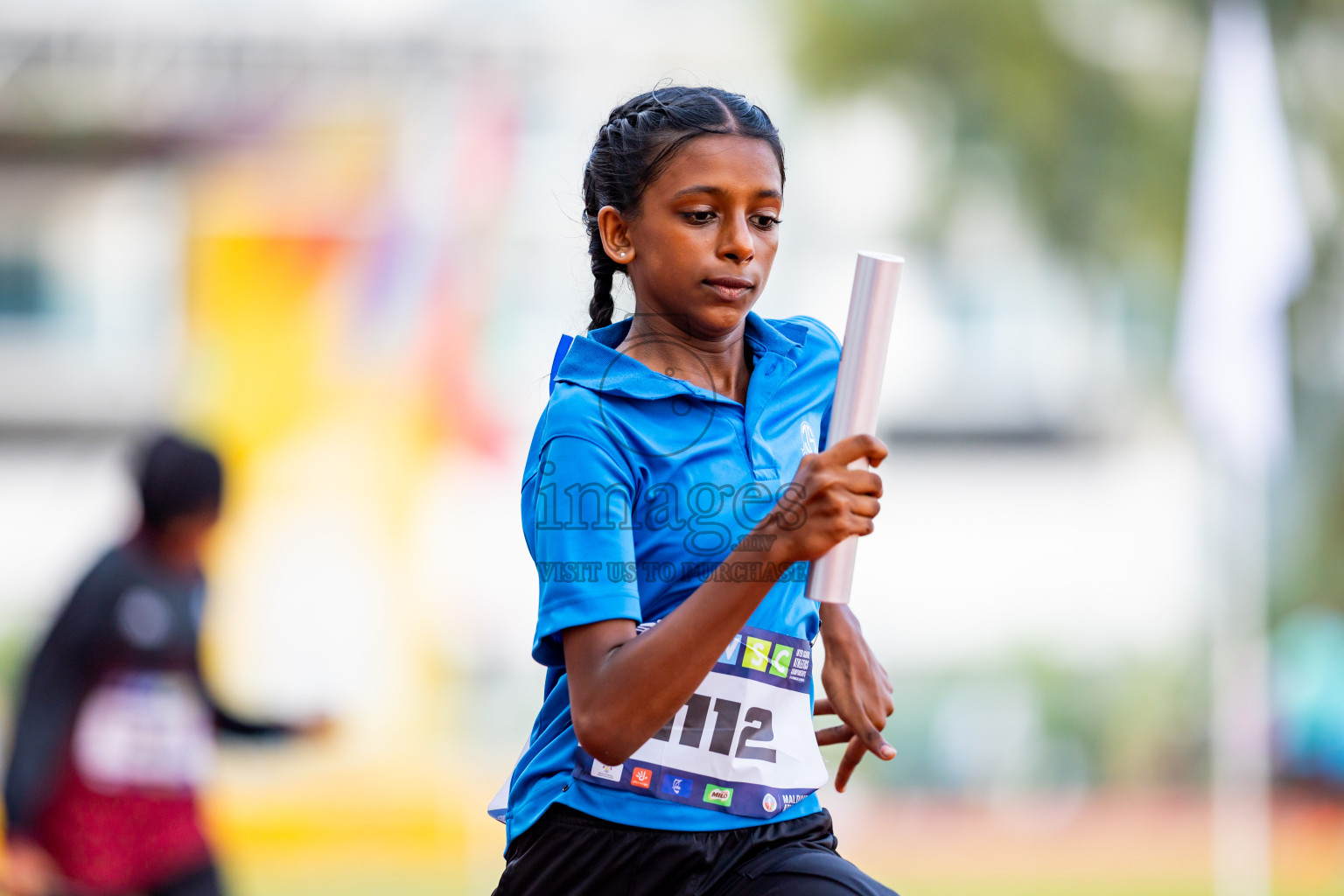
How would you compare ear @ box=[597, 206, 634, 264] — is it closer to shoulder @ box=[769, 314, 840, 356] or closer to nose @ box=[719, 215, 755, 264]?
nose @ box=[719, 215, 755, 264]

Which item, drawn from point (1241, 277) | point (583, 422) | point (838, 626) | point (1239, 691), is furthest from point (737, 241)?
point (1239, 691)

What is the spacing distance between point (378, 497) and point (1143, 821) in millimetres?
6780

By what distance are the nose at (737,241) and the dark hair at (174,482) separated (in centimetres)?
289

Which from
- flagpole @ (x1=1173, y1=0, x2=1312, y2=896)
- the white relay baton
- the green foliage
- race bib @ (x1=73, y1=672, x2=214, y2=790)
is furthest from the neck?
the green foliage

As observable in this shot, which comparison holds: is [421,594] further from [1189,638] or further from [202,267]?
[1189,638]

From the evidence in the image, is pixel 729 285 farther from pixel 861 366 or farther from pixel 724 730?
pixel 724 730

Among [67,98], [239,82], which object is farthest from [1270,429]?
[67,98]

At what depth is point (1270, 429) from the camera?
8.20m

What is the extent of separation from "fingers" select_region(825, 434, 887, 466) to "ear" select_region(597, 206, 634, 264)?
0.50m

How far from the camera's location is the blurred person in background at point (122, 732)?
3969 millimetres

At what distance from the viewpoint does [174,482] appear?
168 inches

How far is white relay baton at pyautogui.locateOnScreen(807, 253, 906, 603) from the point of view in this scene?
164cm

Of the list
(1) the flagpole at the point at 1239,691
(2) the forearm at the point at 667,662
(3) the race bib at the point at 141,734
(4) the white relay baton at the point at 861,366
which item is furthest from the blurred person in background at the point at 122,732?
(1) the flagpole at the point at 1239,691

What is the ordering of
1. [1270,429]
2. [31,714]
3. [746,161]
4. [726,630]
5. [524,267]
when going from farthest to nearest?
[524,267] < [1270,429] < [31,714] < [746,161] < [726,630]
